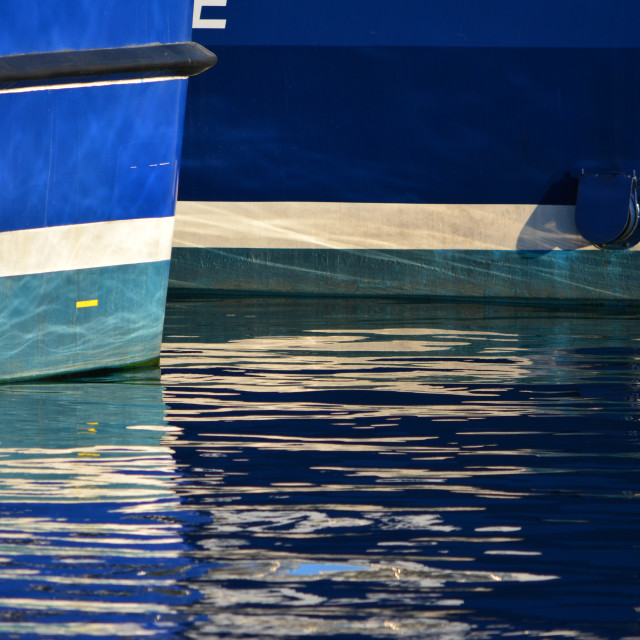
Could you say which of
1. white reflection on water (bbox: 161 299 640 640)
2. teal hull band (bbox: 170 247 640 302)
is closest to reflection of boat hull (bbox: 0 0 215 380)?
white reflection on water (bbox: 161 299 640 640)

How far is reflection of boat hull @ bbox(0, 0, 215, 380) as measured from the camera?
5.38m

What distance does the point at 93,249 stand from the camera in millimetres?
5734

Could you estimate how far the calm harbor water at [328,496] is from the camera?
292 cm

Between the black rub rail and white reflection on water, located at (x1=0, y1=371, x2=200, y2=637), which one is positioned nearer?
A: white reflection on water, located at (x1=0, y1=371, x2=200, y2=637)

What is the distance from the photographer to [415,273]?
8.76 meters

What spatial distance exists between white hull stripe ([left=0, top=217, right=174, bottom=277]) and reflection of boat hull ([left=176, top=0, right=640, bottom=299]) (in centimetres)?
270

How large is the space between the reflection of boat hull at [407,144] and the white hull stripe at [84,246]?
2695 mm

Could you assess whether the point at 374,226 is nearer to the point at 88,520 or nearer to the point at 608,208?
the point at 608,208

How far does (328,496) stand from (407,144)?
4.99 metres

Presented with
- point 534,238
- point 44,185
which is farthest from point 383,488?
point 534,238

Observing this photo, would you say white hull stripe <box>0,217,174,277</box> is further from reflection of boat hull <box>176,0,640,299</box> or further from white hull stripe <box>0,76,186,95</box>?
reflection of boat hull <box>176,0,640,299</box>

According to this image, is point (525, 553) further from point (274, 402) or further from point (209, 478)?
point (274, 402)

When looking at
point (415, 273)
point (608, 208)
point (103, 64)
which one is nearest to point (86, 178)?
point (103, 64)

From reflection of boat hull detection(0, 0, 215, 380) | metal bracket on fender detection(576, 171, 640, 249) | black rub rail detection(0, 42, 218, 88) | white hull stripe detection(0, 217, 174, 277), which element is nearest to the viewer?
black rub rail detection(0, 42, 218, 88)
